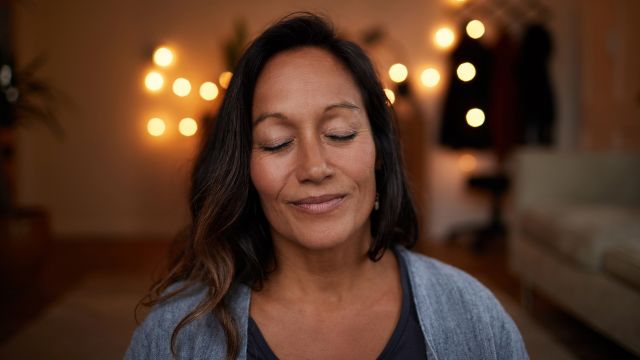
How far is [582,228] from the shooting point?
2254mm

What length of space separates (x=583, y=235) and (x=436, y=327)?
4.82 feet

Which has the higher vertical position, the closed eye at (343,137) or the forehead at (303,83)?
the forehead at (303,83)

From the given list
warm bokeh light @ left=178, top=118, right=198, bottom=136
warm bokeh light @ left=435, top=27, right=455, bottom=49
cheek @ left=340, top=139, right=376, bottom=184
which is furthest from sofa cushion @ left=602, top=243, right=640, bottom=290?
warm bokeh light @ left=178, top=118, right=198, bottom=136

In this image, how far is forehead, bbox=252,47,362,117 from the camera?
1.02m

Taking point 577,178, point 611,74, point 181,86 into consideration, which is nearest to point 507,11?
point 611,74

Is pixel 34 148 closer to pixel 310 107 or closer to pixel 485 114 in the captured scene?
pixel 485 114

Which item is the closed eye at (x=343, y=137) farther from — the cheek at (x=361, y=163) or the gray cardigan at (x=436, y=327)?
the gray cardigan at (x=436, y=327)

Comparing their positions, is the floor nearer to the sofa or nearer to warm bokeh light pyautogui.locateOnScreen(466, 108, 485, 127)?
the sofa

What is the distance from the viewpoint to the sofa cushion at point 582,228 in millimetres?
2123

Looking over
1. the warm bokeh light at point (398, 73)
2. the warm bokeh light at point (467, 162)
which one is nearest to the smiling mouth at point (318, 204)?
the warm bokeh light at point (398, 73)

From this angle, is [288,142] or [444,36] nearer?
[288,142]

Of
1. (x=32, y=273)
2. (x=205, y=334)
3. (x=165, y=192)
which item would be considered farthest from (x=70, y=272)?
(x=205, y=334)

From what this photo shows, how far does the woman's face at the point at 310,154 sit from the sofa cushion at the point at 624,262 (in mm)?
1211

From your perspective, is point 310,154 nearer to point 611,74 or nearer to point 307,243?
point 307,243
